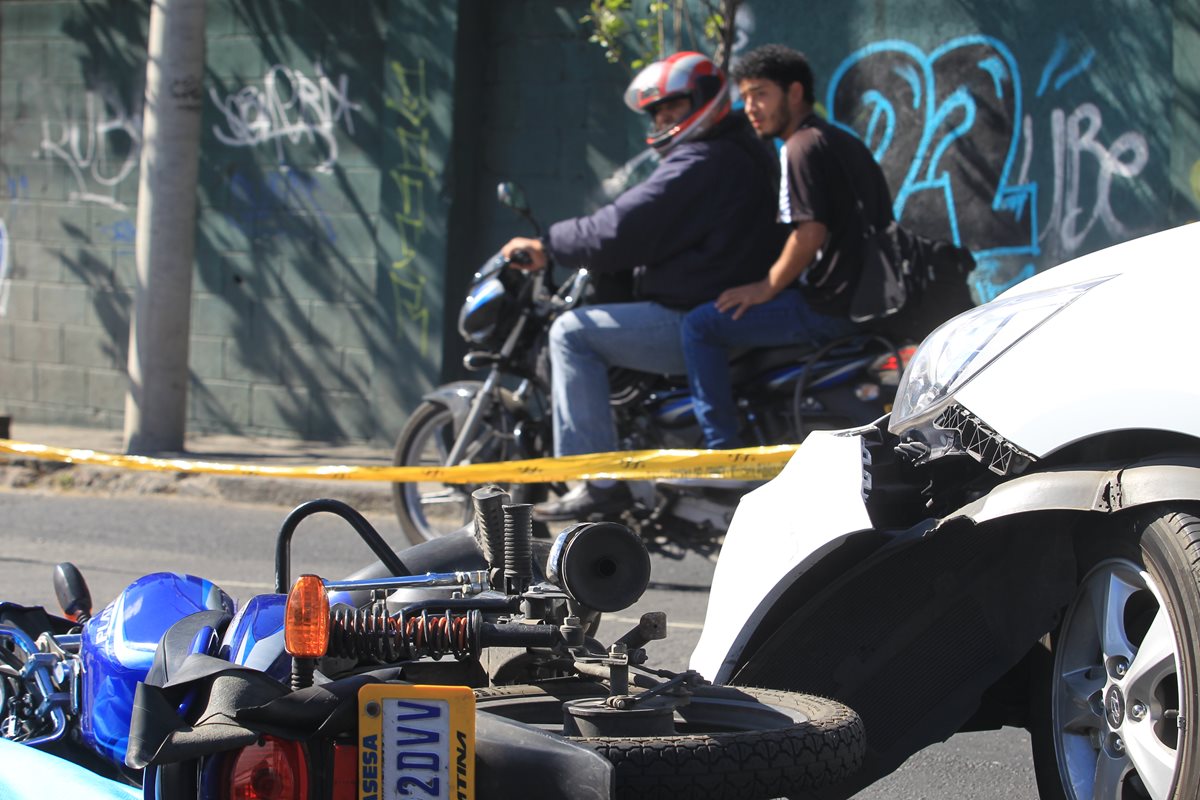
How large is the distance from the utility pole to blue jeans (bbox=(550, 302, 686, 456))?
3.83 m

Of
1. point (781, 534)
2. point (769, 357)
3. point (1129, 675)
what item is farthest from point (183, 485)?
point (1129, 675)

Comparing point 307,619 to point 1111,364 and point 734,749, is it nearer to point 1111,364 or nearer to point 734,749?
point 734,749

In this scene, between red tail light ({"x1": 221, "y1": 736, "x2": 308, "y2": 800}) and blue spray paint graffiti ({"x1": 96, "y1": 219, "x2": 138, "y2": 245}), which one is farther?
blue spray paint graffiti ({"x1": 96, "y1": 219, "x2": 138, "y2": 245})

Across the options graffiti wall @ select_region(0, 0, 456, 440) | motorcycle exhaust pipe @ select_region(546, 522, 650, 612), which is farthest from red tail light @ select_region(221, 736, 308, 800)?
graffiti wall @ select_region(0, 0, 456, 440)

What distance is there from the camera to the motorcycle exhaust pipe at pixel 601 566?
255 centimetres

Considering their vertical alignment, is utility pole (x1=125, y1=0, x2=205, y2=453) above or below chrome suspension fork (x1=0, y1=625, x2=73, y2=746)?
above

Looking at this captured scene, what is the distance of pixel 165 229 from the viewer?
9.26 m

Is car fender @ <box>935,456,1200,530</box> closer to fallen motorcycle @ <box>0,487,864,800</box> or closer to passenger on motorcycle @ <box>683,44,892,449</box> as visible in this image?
fallen motorcycle @ <box>0,487,864,800</box>

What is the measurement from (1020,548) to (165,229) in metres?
7.52

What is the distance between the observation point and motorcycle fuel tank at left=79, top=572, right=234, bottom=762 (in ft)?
9.00

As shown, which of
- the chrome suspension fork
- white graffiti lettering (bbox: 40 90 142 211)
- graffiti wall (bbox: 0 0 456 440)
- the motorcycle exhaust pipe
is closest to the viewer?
the motorcycle exhaust pipe

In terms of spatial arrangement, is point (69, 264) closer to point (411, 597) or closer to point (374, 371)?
point (374, 371)

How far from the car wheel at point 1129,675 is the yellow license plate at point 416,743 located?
1068mm

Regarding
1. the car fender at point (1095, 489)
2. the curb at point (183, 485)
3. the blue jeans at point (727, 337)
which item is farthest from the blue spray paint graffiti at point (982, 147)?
the car fender at point (1095, 489)
